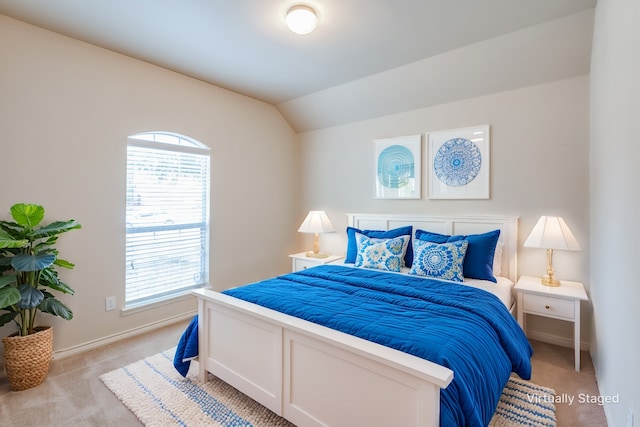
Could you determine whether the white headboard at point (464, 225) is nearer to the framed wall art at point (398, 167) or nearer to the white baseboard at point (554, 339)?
the framed wall art at point (398, 167)

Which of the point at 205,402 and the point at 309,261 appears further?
the point at 309,261

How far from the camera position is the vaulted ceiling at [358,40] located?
2164 mm

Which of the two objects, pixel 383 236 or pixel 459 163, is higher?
pixel 459 163

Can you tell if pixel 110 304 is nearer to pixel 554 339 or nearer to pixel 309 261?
pixel 309 261

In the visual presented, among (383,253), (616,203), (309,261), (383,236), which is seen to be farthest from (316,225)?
(616,203)

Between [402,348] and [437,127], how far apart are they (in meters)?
2.61

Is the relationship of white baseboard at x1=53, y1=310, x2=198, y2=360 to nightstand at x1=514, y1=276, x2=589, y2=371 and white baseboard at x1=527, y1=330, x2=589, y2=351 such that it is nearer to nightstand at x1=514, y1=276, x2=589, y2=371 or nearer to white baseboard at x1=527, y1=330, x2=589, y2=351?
nightstand at x1=514, y1=276, x2=589, y2=371

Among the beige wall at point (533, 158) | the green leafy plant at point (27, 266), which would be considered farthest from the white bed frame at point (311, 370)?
the beige wall at point (533, 158)

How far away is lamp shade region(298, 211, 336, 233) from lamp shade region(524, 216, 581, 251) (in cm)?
210

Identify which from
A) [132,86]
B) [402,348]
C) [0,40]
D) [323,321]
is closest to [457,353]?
[402,348]

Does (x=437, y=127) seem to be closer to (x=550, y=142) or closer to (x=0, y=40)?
(x=550, y=142)

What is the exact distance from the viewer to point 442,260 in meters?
A: 2.62

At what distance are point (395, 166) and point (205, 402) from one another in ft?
9.49

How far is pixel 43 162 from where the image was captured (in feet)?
8.02
